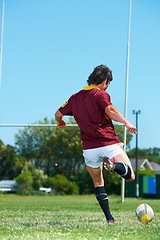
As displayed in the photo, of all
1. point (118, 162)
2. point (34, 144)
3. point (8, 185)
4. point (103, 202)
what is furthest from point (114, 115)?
point (34, 144)

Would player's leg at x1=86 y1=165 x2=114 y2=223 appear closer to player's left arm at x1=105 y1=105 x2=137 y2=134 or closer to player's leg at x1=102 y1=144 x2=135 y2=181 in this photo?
player's leg at x1=102 y1=144 x2=135 y2=181

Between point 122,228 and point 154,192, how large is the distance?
17.2 metres

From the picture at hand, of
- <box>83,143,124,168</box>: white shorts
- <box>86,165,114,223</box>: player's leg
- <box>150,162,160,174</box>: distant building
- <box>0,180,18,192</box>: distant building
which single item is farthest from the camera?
<box>150,162,160,174</box>: distant building

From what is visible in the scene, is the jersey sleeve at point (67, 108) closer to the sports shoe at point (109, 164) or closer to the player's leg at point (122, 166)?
the player's leg at point (122, 166)

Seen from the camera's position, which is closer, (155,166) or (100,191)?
(100,191)

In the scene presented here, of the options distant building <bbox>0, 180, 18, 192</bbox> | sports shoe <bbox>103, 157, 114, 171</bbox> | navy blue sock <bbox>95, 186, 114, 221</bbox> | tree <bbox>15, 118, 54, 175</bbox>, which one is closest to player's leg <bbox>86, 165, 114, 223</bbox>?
navy blue sock <bbox>95, 186, 114, 221</bbox>

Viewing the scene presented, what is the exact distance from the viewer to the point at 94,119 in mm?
3799

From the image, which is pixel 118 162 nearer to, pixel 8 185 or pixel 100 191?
pixel 100 191

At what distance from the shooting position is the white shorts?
3775 mm

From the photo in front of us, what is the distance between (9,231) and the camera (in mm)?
3385

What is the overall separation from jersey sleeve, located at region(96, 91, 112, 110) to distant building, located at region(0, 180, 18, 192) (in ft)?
29.9

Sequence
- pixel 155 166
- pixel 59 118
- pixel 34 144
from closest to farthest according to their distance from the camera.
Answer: pixel 59 118 → pixel 34 144 → pixel 155 166

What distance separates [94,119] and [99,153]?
1.21 feet

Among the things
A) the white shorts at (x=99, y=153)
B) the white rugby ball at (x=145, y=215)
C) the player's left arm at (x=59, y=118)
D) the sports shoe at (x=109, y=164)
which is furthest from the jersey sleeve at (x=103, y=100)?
the white rugby ball at (x=145, y=215)
